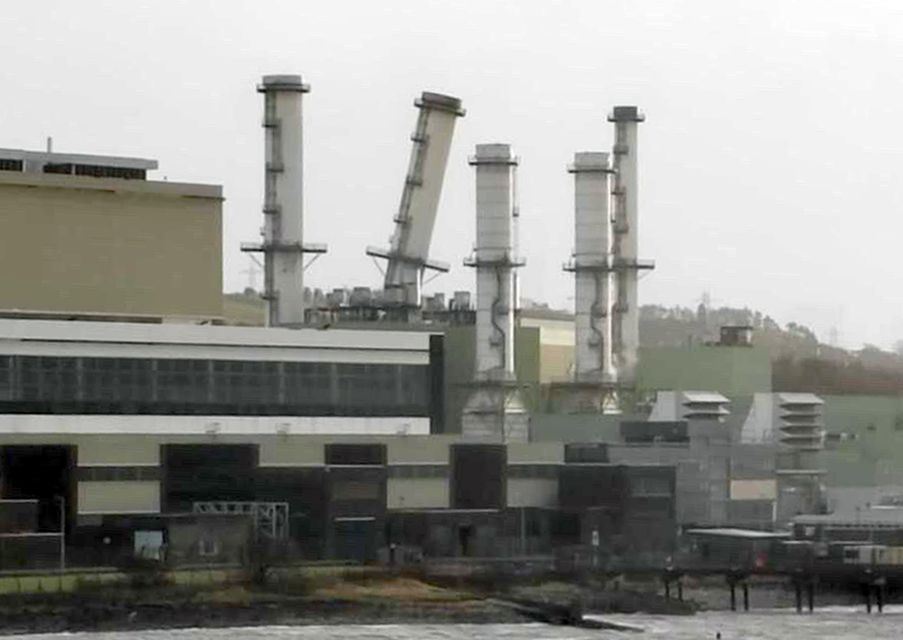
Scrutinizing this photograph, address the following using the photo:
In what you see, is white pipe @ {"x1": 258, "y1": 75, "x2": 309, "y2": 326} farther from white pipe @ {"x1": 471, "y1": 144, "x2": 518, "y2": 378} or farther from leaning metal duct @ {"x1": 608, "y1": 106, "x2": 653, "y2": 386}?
leaning metal duct @ {"x1": 608, "y1": 106, "x2": 653, "y2": 386}

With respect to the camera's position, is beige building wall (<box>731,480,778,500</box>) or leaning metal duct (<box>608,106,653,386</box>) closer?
beige building wall (<box>731,480,778,500</box>)

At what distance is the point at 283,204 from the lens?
3130 inches

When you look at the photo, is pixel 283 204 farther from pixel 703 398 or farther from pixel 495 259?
pixel 703 398

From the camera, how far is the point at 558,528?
70.7m

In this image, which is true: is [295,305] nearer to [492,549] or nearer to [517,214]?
[517,214]

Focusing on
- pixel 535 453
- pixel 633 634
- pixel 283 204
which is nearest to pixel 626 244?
pixel 283 204

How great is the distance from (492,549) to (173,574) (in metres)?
11.8

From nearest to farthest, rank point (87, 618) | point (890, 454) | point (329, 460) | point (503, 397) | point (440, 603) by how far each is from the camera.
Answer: point (87, 618) < point (440, 603) < point (329, 460) < point (503, 397) < point (890, 454)

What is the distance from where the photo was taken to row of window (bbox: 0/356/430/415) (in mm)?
62812

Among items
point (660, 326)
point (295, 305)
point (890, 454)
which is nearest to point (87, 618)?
point (295, 305)

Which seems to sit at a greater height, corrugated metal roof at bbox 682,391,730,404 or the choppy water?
corrugated metal roof at bbox 682,391,730,404

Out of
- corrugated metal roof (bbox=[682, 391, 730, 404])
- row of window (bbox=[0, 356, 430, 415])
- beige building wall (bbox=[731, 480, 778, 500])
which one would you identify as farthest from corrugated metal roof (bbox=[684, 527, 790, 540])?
row of window (bbox=[0, 356, 430, 415])

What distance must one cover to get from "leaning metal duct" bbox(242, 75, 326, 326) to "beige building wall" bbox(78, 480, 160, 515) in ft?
53.7

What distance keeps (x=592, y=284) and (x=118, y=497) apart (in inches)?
975
